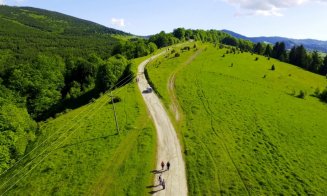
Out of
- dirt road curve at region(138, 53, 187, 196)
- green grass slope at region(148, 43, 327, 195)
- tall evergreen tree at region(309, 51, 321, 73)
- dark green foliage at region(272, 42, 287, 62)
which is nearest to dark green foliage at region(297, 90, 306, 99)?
green grass slope at region(148, 43, 327, 195)

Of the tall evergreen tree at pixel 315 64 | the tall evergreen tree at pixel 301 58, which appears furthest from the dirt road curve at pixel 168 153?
the tall evergreen tree at pixel 301 58

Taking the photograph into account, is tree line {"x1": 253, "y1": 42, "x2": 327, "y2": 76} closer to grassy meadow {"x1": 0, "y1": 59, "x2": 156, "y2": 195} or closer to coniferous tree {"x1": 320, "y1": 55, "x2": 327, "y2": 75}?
coniferous tree {"x1": 320, "y1": 55, "x2": 327, "y2": 75}

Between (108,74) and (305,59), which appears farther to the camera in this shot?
(305,59)

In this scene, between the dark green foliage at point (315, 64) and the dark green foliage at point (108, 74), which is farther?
the dark green foliage at point (315, 64)

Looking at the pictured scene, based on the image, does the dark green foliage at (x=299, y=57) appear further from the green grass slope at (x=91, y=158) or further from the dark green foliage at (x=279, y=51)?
the green grass slope at (x=91, y=158)

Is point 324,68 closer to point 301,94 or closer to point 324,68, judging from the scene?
point 324,68

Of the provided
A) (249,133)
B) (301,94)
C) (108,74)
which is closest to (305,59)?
(301,94)
